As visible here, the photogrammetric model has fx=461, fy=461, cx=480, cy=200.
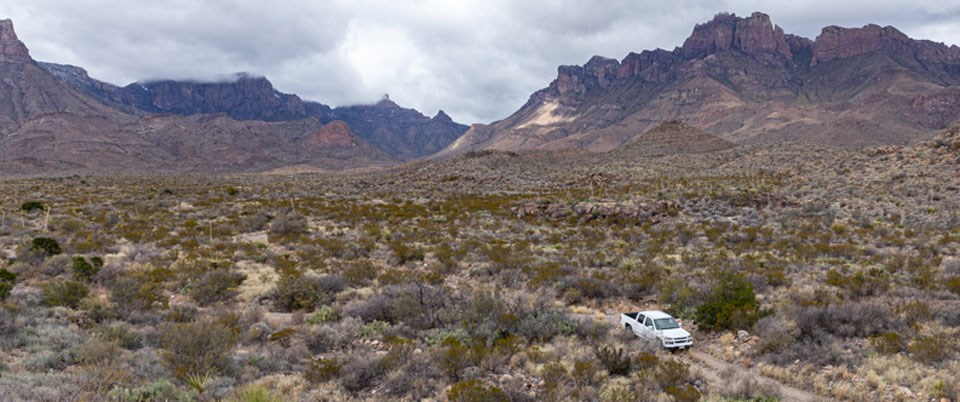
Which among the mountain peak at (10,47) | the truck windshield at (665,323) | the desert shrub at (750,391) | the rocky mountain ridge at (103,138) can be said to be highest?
the mountain peak at (10,47)

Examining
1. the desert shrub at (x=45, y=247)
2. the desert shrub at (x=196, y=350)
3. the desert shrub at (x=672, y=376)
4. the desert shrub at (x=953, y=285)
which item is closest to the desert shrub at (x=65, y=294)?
the desert shrub at (x=196, y=350)

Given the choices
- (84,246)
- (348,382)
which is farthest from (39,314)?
(84,246)

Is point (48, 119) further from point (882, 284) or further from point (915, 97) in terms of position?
point (915, 97)

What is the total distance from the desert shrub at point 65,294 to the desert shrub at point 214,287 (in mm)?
2431

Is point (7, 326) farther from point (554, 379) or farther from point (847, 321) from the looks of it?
point (847, 321)

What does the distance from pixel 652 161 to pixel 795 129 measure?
74.7 metres

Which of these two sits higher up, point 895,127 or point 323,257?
point 895,127

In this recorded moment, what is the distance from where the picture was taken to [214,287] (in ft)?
43.6

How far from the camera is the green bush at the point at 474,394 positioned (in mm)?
6988

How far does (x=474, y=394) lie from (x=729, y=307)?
292 inches

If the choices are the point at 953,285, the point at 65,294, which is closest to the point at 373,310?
the point at 65,294

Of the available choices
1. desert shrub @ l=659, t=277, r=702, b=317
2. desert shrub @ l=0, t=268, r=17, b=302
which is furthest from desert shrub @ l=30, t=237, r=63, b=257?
desert shrub @ l=659, t=277, r=702, b=317

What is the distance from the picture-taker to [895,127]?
12106 cm

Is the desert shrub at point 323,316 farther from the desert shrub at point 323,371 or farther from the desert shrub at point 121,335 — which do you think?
the desert shrub at point 121,335
